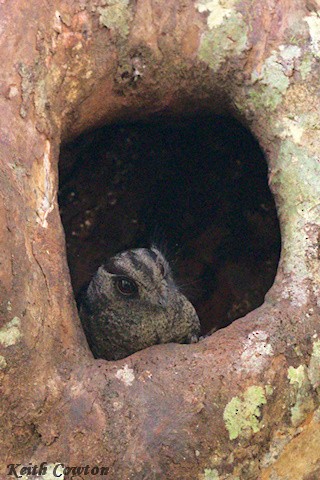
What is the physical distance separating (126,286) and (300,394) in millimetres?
1409

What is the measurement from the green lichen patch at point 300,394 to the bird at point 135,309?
1.17m

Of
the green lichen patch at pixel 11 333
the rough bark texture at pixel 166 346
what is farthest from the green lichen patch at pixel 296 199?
the green lichen patch at pixel 11 333

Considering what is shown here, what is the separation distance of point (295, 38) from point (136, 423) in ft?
7.08

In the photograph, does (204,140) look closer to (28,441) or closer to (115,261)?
(115,261)

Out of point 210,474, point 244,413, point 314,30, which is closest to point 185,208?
point 314,30

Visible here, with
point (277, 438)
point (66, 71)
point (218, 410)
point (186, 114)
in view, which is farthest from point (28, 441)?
point (186, 114)

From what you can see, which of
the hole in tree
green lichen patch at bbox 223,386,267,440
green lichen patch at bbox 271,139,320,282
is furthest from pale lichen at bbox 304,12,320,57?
green lichen patch at bbox 223,386,267,440

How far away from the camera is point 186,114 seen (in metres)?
4.50

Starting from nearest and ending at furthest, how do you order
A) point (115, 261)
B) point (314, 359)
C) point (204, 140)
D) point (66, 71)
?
point (314, 359)
point (66, 71)
point (115, 261)
point (204, 140)

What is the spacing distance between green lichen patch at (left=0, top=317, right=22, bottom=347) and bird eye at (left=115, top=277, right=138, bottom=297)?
1.31 metres

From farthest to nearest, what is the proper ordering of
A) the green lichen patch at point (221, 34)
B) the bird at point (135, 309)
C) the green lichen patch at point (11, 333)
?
the bird at point (135, 309), the green lichen patch at point (221, 34), the green lichen patch at point (11, 333)

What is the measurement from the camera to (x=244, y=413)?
10.7 feet

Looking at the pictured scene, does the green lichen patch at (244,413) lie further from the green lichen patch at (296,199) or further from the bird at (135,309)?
the bird at (135,309)

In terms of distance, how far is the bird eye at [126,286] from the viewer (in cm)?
446
